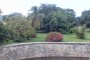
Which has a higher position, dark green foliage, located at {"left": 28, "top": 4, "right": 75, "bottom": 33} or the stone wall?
dark green foliage, located at {"left": 28, "top": 4, "right": 75, "bottom": 33}

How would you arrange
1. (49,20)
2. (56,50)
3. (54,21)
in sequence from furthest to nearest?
(49,20) < (54,21) < (56,50)

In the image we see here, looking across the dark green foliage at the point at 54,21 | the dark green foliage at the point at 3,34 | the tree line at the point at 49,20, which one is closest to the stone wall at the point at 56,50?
the dark green foliage at the point at 3,34

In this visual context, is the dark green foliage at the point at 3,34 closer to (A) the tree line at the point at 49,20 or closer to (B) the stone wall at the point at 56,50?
(B) the stone wall at the point at 56,50

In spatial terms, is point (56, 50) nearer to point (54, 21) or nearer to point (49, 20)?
point (54, 21)

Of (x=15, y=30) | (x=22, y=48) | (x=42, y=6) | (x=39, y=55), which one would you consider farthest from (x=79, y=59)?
(x=42, y=6)

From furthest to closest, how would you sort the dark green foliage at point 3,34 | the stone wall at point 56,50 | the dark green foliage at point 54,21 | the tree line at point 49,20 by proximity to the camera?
the dark green foliage at point 54,21
the tree line at point 49,20
the stone wall at point 56,50
the dark green foliage at point 3,34

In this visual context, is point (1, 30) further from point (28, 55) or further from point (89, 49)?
point (89, 49)

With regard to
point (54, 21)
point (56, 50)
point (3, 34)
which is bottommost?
point (56, 50)

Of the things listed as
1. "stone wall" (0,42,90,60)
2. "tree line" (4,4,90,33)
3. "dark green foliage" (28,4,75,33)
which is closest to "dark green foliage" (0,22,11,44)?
"stone wall" (0,42,90,60)

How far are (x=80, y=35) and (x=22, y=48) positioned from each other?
752 centimetres

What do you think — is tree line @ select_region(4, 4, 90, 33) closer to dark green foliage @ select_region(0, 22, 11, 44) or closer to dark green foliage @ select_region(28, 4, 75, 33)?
dark green foliage @ select_region(28, 4, 75, 33)

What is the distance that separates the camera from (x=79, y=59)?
17.9 m

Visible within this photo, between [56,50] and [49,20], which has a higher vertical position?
[49,20]

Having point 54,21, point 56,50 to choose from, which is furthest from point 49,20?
point 56,50
